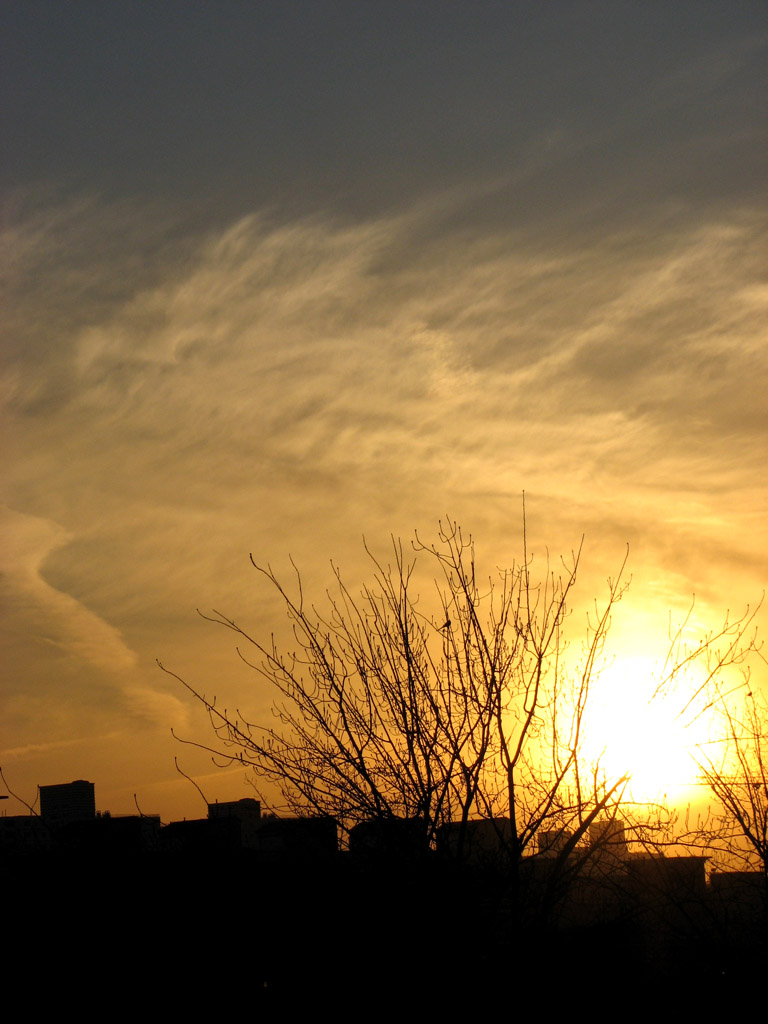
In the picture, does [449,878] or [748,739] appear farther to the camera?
[748,739]

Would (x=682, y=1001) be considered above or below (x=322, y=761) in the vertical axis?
below

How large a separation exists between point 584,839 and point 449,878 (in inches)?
71.3

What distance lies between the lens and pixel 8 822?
469 inches

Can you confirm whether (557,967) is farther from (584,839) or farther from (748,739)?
(748,739)

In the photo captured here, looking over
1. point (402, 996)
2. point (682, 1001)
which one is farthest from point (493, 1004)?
point (682, 1001)

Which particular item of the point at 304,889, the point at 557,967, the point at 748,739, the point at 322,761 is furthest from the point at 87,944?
the point at 748,739

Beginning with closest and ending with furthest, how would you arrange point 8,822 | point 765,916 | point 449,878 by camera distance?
point 449,878, point 8,822, point 765,916

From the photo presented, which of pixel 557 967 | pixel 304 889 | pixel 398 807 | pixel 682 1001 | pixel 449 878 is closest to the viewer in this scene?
pixel 449 878

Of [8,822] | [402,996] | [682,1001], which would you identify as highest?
[8,822]

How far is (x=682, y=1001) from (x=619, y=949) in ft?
19.8

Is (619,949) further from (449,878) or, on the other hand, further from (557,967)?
(449,878)

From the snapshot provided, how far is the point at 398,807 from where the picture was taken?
8.80m

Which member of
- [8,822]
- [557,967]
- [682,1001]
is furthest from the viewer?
[682,1001]

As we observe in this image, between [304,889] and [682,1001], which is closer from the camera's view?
[304,889]
